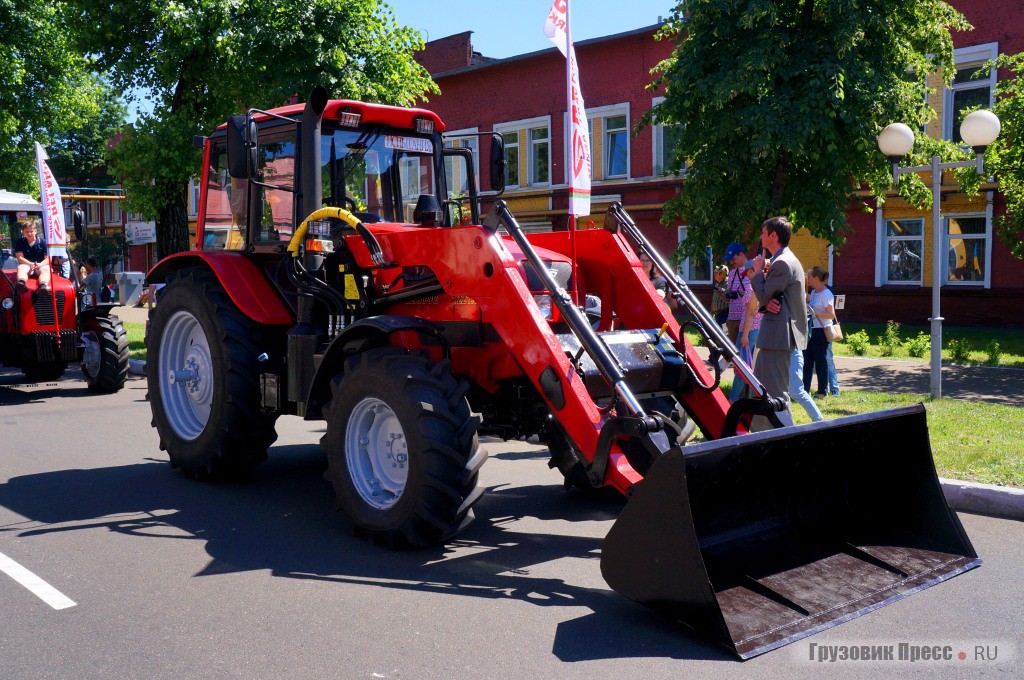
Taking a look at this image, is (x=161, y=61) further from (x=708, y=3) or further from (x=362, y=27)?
(x=708, y=3)

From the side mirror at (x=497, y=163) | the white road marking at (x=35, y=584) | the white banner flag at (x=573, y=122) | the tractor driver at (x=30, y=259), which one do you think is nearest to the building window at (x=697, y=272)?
the tractor driver at (x=30, y=259)

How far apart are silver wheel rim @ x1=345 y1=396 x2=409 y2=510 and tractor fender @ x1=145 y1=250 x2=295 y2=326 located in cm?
156

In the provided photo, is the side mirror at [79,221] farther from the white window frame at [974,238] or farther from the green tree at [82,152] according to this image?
the green tree at [82,152]

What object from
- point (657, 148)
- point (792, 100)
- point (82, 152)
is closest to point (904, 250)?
point (657, 148)

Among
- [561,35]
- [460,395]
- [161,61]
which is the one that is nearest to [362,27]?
[161,61]

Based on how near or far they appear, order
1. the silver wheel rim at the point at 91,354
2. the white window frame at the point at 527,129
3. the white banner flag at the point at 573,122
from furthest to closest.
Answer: the white window frame at the point at 527,129 < the silver wheel rim at the point at 91,354 < the white banner flag at the point at 573,122

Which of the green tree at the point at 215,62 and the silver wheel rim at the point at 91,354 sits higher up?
the green tree at the point at 215,62

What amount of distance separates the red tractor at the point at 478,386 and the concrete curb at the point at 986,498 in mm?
1408

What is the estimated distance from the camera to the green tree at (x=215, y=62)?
1449 centimetres

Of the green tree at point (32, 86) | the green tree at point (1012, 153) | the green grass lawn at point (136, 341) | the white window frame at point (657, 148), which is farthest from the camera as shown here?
the white window frame at point (657, 148)

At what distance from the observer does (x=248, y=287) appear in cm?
690

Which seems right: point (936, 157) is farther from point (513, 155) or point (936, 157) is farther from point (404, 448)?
point (513, 155)

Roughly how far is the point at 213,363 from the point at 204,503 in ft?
3.35

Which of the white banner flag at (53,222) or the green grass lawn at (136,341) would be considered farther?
the green grass lawn at (136,341)
